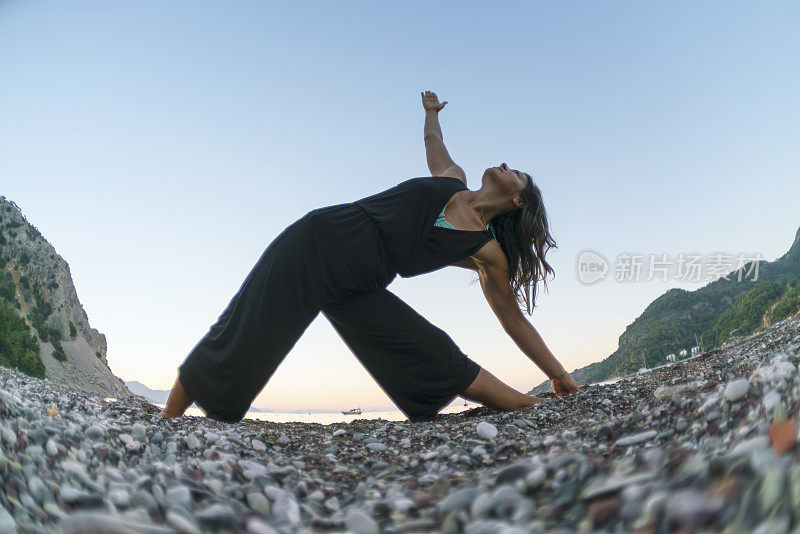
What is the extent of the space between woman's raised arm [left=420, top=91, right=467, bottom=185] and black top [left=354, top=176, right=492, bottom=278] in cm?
85

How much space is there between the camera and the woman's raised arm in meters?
6.14

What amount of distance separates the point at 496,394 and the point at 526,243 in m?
1.74

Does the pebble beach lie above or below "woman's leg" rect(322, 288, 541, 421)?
below

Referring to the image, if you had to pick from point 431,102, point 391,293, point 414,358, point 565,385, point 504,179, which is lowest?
point 565,385

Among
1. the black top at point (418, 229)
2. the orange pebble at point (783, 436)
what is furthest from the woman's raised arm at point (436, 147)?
the orange pebble at point (783, 436)

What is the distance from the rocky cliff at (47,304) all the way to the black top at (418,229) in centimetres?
3937

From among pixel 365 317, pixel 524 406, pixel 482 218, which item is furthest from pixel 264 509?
pixel 482 218

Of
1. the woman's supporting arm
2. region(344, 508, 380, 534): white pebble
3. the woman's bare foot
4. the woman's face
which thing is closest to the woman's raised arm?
the woman's face

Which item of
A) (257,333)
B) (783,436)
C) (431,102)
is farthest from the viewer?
(431,102)

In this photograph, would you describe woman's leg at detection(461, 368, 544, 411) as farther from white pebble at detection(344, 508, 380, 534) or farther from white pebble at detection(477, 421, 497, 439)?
white pebble at detection(344, 508, 380, 534)

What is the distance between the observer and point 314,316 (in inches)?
195

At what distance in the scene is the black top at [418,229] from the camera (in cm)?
496

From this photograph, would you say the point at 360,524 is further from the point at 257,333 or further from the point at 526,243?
the point at 526,243

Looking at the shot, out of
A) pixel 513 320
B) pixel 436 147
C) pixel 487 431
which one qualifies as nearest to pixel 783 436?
pixel 487 431
